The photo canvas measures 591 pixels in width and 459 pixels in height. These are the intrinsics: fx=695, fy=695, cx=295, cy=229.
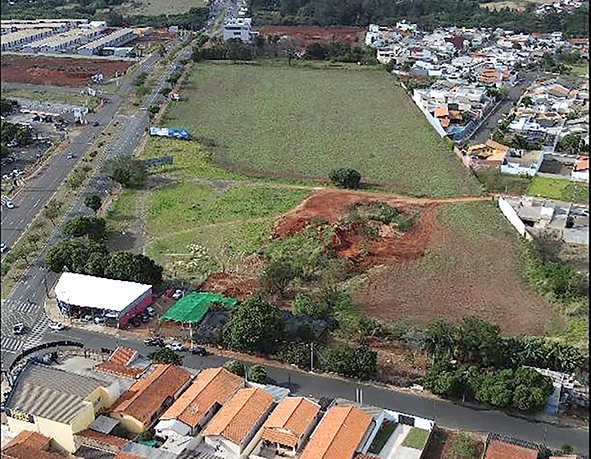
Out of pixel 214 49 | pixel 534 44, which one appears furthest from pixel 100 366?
pixel 534 44

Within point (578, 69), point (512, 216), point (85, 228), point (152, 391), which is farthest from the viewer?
point (578, 69)

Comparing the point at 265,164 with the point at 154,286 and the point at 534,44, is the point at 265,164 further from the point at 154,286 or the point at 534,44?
the point at 534,44

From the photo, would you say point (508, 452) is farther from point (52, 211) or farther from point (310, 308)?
point (52, 211)

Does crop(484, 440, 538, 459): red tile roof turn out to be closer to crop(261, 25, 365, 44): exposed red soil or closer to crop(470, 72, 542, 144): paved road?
crop(470, 72, 542, 144): paved road

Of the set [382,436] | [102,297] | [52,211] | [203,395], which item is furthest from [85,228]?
[382,436]

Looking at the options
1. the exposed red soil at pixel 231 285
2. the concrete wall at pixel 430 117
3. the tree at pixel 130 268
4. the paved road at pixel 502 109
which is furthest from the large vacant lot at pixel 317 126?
the tree at pixel 130 268

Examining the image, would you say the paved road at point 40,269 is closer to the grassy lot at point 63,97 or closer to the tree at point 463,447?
the grassy lot at point 63,97
